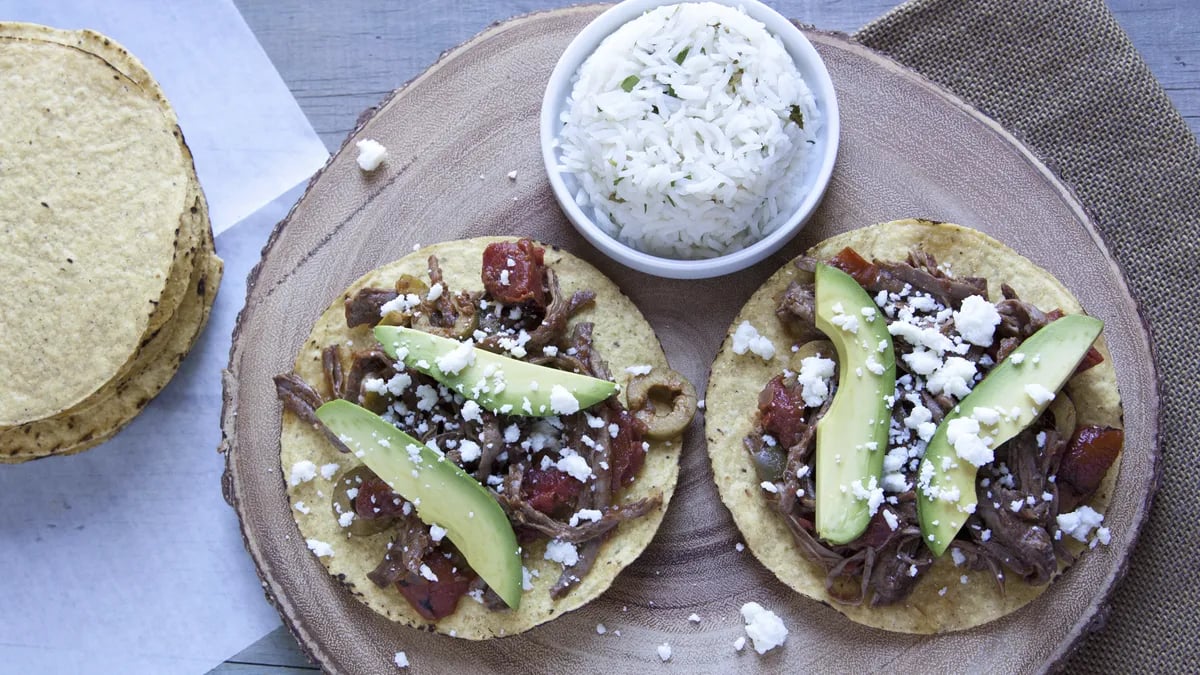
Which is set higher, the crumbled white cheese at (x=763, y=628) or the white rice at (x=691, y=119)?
the white rice at (x=691, y=119)

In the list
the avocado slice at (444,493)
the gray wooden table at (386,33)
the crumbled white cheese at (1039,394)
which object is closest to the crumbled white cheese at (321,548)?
the avocado slice at (444,493)

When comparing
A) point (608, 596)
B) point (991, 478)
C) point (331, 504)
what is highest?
point (331, 504)

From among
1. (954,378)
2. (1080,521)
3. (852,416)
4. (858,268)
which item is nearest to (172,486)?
(852,416)

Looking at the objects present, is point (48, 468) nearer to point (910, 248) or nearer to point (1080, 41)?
point (910, 248)

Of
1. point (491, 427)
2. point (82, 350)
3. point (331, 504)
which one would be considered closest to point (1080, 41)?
point (491, 427)

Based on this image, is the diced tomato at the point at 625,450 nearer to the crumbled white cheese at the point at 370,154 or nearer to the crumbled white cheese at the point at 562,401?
the crumbled white cheese at the point at 562,401

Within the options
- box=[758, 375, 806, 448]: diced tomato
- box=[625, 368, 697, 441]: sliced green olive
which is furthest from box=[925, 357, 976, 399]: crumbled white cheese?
box=[625, 368, 697, 441]: sliced green olive
